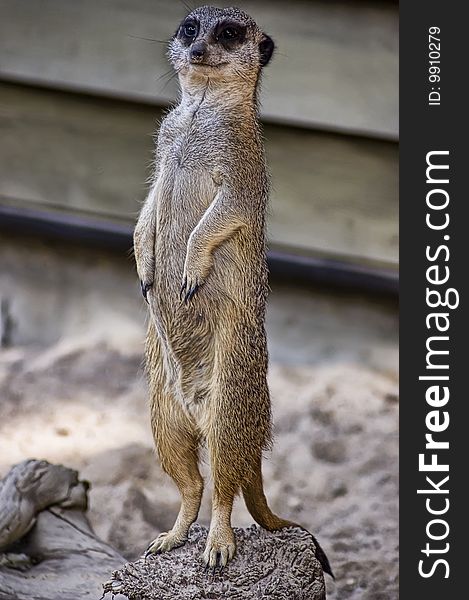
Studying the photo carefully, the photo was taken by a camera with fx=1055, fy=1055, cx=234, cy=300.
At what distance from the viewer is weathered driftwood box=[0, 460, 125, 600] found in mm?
2037

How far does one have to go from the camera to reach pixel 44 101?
317 cm

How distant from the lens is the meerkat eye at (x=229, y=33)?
157cm

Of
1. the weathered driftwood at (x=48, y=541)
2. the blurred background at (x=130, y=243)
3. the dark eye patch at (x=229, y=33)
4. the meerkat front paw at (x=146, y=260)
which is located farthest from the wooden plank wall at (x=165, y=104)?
the dark eye patch at (x=229, y=33)

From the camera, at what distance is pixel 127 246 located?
3.20 meters

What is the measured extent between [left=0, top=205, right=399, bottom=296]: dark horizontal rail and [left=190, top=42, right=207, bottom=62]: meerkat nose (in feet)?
5.23

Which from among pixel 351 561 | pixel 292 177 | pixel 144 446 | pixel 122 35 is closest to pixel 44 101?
pixel 122 35

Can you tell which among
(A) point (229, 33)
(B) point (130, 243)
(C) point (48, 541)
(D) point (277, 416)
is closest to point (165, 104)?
(B) point (130, 243)

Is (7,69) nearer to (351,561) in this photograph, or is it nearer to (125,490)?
(125,490)

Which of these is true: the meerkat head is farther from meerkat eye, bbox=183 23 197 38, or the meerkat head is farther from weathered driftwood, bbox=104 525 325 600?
weathered driftwood, bbox=104 525 325 600

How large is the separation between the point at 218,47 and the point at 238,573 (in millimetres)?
842

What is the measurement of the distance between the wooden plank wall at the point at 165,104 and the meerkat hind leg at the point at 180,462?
1.23 meters

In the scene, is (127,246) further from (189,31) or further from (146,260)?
(189,31)

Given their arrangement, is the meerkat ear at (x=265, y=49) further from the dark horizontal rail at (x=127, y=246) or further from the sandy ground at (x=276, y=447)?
the dark horizontal rail at (x=127, y=246)

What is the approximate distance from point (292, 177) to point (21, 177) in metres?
0.84
